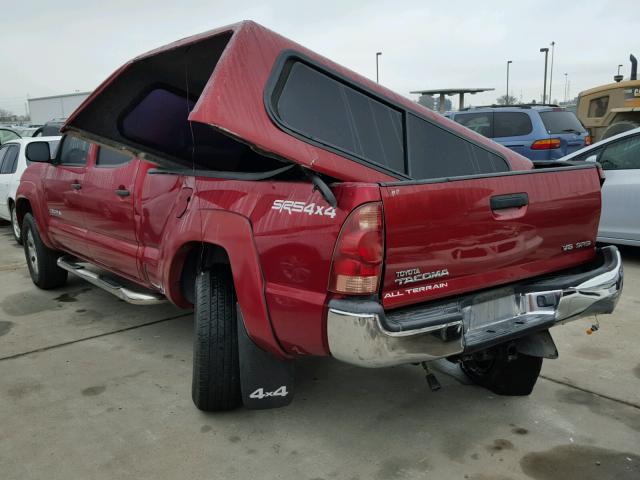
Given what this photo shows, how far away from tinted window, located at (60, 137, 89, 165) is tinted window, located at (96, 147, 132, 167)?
0.80 ft

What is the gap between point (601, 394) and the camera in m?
3.40

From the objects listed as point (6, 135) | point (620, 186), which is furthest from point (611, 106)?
point (6, 135)

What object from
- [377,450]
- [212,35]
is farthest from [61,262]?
[377,450]

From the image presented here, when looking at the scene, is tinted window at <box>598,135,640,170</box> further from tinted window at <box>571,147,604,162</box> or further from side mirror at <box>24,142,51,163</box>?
side mirror at <box>24,142,51,163</box>

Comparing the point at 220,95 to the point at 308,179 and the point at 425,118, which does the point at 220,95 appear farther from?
the point at 425,118

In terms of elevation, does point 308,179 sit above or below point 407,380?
above

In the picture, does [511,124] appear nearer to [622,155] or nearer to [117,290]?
[622,155]

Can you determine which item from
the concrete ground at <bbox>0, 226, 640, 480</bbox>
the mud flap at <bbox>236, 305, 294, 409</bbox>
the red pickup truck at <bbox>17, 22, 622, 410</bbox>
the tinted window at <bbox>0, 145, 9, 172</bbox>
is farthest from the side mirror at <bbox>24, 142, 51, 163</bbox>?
the tinted window at <bbox>0, 145, 9, 172</bbox>

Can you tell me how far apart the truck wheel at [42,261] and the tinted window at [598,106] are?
12135 mm

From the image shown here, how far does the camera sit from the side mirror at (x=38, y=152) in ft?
16.1

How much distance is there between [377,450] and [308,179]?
1388mm

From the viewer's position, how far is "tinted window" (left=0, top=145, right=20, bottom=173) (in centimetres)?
874

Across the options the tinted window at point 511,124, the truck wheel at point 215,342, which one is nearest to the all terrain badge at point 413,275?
the truck wheel at point 215,342

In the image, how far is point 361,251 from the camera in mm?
2291
